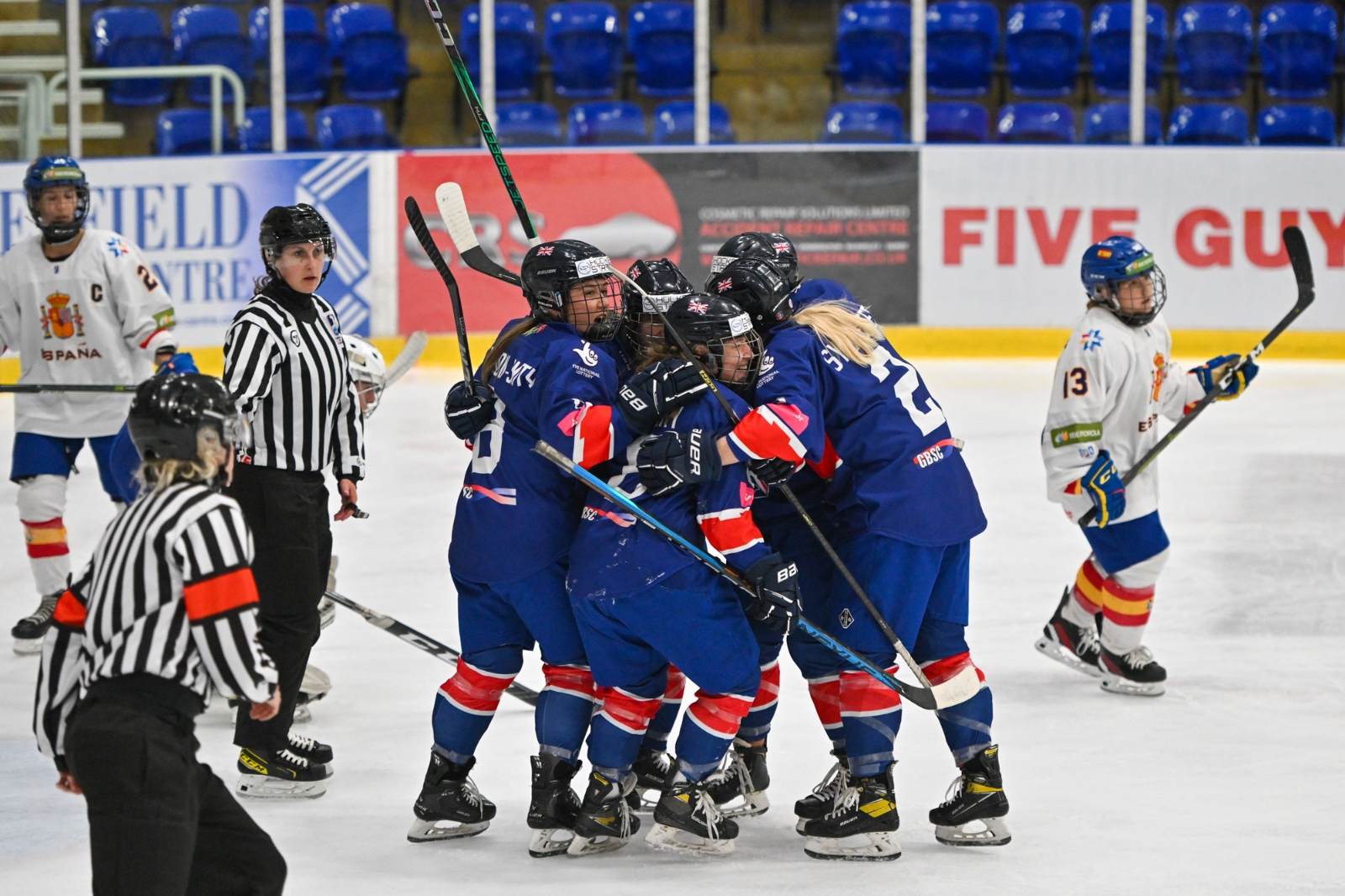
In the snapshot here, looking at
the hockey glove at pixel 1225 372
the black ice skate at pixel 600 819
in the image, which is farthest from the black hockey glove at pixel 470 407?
the hockey glove at pixel 1225 372

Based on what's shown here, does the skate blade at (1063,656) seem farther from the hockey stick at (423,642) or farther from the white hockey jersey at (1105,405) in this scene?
the hockey stick at (423,642)

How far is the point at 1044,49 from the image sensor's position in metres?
11.2

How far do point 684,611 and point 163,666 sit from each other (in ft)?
3.69

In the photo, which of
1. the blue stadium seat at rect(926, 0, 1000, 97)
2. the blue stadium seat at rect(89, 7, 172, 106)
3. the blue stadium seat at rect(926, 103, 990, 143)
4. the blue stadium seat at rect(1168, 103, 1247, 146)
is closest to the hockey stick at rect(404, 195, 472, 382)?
the blue stadium seat at rect(926, 103, 990, 143)

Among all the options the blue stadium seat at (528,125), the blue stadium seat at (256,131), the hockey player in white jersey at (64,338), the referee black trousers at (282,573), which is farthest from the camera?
the blue stadium seat at (528,125)

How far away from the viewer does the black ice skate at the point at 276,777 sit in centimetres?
398

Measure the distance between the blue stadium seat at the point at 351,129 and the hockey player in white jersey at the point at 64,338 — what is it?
5147 mm

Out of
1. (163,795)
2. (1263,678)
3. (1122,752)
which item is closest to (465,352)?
(163,795)

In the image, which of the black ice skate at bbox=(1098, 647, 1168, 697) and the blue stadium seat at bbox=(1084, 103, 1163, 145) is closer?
the black ice skate at bbox=(1098, 647, 1168, 697)

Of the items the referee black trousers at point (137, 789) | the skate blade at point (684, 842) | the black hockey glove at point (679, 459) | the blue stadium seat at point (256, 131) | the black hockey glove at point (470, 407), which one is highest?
the blue stadium seat at point (256, 131)

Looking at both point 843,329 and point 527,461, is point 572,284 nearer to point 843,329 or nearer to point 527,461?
point 527,461

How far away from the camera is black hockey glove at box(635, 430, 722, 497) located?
3.38 m

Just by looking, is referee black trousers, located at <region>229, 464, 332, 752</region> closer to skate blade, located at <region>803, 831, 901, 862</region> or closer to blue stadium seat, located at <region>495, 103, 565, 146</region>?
skate blade, located at <region>803, 831, 901, 862</region>

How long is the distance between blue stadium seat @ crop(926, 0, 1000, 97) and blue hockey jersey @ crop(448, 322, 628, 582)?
794 centimetres
